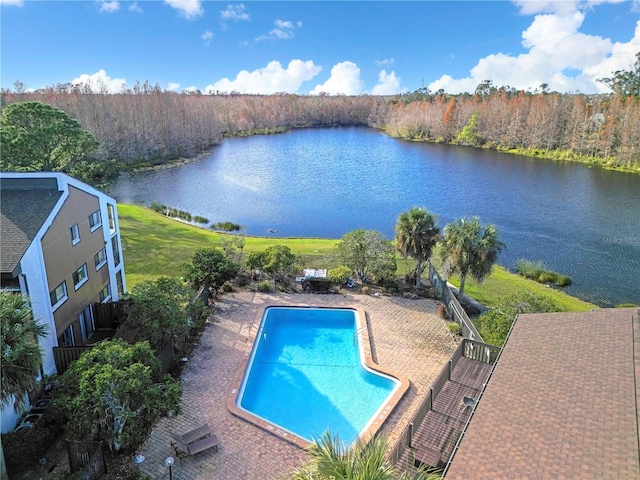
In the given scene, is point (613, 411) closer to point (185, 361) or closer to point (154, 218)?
point (185, 361)

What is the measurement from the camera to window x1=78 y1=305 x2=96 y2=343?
17.7m

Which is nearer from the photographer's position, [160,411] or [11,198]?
[160,411]

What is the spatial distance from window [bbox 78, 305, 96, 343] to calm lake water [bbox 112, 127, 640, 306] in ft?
67.4

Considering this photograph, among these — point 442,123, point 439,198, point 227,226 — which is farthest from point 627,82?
point 227,226

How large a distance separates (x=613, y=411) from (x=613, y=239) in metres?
33.5

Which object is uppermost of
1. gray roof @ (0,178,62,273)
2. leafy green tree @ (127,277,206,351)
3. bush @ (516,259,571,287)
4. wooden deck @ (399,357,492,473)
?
gray roof @ (0,178,62,273)

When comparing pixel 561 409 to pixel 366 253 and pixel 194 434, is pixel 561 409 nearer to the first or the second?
pixel 194 434

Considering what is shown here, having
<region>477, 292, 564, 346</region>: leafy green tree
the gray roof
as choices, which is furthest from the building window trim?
<region>477, 292, 564, 346</region>: leafy green tree

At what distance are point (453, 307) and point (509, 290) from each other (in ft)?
20.9

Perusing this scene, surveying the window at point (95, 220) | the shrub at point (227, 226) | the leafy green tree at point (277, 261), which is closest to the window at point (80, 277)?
the window at point (95, 220)

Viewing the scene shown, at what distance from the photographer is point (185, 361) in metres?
17.3

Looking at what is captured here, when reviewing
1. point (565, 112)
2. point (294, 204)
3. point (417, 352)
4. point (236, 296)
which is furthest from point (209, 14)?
point (565, 112)

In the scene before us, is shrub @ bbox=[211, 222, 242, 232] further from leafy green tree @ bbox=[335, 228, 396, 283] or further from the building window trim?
the building window trim

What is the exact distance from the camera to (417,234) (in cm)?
2339
